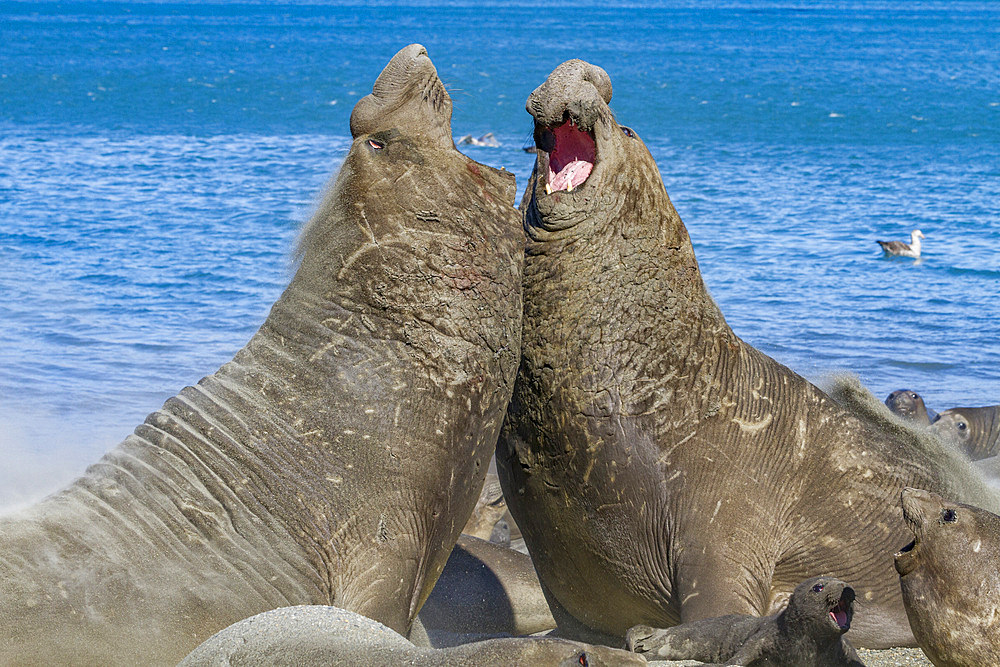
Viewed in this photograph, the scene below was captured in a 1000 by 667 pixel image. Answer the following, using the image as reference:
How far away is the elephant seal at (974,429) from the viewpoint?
8570 millimetres

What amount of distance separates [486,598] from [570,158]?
6.85 ft

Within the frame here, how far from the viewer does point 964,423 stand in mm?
8766

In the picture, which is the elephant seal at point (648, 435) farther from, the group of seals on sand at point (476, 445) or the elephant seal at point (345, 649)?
the elephant seal at point (345, 649)

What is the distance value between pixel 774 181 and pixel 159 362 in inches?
649

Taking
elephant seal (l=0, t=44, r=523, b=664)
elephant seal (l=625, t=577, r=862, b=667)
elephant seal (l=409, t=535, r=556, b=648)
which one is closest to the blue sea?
elephant seal (l=0, t=44, r=523, b=664)

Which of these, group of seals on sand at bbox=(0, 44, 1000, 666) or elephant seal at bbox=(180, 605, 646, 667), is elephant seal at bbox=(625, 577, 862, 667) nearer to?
group of seals on sand at bbox=(0, 44, 1000, 666)

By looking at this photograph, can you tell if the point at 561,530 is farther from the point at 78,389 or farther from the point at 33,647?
the point at 78,389

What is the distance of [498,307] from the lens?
4.50 metres

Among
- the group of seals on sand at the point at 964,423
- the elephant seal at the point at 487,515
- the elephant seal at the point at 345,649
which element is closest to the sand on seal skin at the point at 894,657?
the elephant seal at the point at 345,649

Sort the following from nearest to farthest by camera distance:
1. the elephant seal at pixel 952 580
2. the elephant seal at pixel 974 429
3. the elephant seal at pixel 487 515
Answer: the elephant seal at pixel 952 580
the elephant seal at pixel 487 515
the elephant seal at pixel 974 429

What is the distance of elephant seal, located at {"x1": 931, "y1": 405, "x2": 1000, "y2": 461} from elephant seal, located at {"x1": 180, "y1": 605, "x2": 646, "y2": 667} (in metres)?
6.11

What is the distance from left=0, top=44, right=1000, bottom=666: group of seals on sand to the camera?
4.12m

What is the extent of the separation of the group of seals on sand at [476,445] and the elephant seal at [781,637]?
0.18ft

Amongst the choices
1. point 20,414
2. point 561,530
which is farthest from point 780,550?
point 20,414
